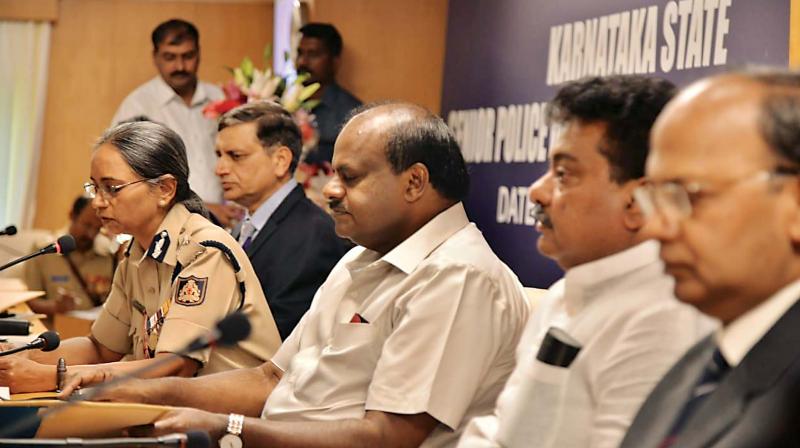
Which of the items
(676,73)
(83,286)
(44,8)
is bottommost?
(83,286)

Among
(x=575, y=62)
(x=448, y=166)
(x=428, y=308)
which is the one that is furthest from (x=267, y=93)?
(x=428, y=308)

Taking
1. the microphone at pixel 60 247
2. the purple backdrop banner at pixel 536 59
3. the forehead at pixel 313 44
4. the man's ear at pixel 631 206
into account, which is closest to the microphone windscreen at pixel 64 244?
the microphone at pixel 60 247

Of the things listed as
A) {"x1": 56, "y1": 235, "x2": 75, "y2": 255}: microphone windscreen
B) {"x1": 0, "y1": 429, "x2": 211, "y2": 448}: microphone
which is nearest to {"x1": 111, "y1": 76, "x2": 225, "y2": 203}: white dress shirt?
{"x1": 56, "y1": 235, "x2": 75, "y2": 255}: microphone windscreen

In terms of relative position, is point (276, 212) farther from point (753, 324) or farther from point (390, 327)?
point (753, 324)

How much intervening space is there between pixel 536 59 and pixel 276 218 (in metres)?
1.36

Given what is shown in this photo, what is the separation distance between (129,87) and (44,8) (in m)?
0.84

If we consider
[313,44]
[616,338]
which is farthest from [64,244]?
[313,44]

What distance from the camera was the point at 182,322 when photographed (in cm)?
290

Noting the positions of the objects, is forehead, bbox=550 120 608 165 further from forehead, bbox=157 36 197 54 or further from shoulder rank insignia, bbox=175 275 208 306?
forehead, bbox=157 36 197 54

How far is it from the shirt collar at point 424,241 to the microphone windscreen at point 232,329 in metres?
0.97

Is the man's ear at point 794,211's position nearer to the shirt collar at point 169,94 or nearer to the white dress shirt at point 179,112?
the white dress shirt at point 179,112

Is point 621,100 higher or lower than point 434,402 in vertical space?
higher

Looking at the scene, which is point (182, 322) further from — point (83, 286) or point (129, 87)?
point (129, 87)

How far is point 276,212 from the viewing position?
3834mm
